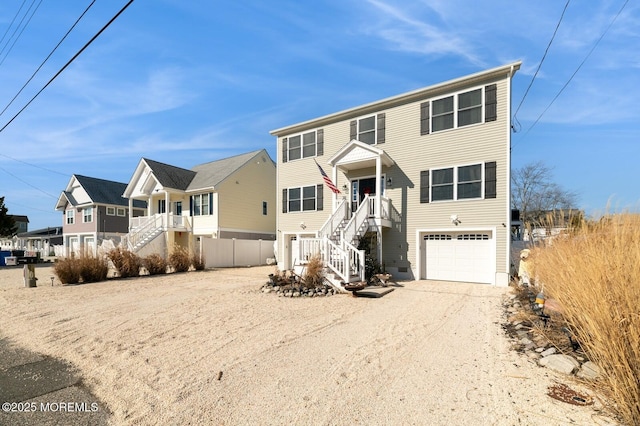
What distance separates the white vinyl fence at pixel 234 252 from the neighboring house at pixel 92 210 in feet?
50.7

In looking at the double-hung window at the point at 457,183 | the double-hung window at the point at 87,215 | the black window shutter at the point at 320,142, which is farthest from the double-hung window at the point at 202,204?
the double-hung window at the point at 457,183

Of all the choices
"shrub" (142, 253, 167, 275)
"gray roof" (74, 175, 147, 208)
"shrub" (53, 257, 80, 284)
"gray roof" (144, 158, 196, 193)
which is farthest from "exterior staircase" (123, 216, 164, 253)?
"gray roof" (74, 175, 147, 208)

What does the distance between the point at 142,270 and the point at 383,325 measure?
14.6m

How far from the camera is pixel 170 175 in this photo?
23656 millimetres

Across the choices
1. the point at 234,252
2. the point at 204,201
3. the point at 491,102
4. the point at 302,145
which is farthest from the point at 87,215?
the point at 491,102

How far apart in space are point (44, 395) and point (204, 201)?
20.0 m

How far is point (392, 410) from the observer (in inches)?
127

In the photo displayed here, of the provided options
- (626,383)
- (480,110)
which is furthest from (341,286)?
(480,110)

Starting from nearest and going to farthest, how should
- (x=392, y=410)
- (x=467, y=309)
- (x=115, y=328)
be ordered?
(x=392, y=410) < (x=115, y=328) < (x=467, y=309)

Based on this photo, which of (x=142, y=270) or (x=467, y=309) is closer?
(x=467, y=309)

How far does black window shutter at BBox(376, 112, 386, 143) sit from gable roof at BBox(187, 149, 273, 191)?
39.4 ft

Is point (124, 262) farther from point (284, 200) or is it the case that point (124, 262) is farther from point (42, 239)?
point (42, 239)

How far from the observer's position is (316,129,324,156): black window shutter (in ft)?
54.2

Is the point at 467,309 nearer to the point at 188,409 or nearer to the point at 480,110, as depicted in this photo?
the point at 188,409
